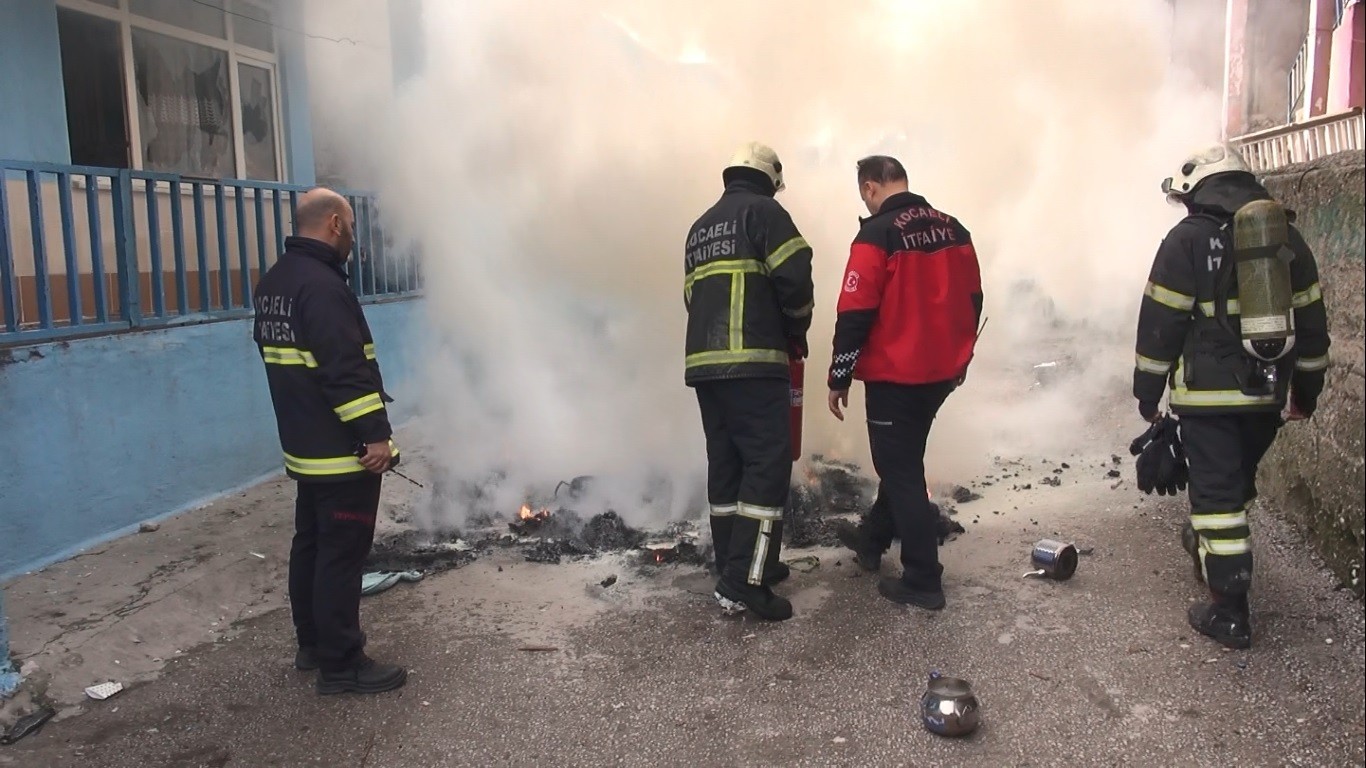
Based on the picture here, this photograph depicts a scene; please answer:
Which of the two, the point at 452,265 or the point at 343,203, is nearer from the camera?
the point at 343,203

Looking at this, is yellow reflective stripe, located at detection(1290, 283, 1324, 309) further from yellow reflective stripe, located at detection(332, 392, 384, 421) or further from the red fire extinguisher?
yellow reflective stripe, located at detection(332, 392, 384, 421)

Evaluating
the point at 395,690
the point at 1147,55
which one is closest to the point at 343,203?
the point at 395,690

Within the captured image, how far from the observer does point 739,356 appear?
12.5 feet

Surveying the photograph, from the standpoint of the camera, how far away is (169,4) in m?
7.04

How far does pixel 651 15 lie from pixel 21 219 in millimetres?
4078

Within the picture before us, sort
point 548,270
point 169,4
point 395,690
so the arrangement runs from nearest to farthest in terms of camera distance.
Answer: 1. point 395,690
2. point 548,270
3. point 169,4

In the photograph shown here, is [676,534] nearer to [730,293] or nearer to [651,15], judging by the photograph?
[730,293]

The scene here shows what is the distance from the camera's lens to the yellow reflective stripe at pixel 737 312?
381cm

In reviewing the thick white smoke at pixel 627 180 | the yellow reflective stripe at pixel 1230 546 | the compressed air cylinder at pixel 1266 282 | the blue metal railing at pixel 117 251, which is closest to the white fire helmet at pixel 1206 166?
the compressed air cylinder at pixel 1266 282

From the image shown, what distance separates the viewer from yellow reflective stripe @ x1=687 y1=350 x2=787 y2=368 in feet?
12.5

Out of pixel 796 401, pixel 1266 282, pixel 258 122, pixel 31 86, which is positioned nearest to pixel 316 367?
pixel 796 401

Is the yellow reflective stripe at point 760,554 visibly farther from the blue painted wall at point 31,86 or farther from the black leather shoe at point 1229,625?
the blue painted wall at point 31,86

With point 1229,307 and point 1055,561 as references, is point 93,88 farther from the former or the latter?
point 1229,307

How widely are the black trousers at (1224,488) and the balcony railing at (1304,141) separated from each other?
1.32m
